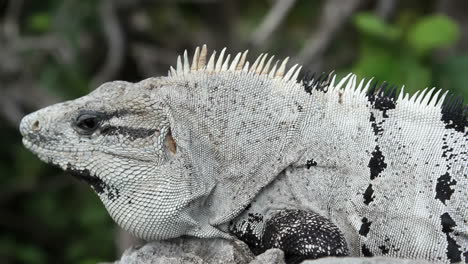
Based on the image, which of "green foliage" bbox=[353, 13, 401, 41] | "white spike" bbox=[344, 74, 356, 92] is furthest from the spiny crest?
"green foliage" bbox=[353, 13, 401, 41]

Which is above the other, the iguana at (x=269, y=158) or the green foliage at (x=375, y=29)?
the green foliage at (x=375, y=29)

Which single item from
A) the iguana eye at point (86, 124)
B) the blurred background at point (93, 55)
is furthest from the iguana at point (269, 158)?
the blurred background at point (93, 55)

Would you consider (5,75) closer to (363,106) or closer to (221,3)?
(221,3)

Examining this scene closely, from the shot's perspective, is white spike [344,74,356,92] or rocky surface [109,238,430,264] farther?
white spike [344,74,356,92]

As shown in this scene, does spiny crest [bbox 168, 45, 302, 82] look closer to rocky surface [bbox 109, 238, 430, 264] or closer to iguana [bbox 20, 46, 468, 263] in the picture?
iguana [bbox 20, 46, 468, 263]

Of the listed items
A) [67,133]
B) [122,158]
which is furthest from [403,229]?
[67,133]

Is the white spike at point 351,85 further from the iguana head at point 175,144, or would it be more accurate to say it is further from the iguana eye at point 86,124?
the iguana eye at point 86,124

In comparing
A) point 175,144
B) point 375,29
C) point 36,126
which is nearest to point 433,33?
point 375,29
